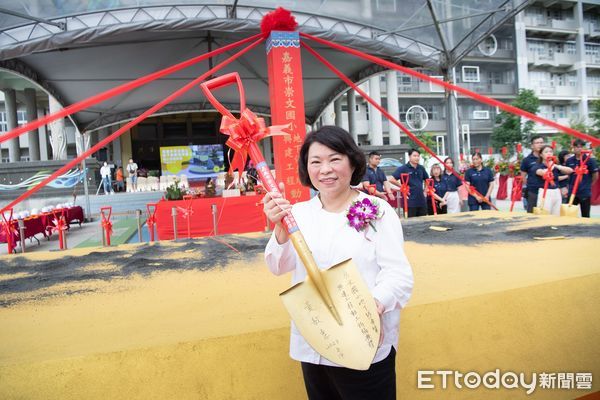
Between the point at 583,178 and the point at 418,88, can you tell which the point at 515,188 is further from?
the point at 418,88

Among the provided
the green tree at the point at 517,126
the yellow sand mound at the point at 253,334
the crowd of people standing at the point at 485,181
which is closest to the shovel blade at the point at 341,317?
the yellow sand mound at the point at 253,334

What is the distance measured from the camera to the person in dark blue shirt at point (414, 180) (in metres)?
5.00

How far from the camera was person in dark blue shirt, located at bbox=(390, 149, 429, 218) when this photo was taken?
5.00 meters

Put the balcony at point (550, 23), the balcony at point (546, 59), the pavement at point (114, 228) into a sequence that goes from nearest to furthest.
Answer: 1. the pavement at point (114, 228)
2. the balcony at point (550, 23)
3. the balcony at point (546, 59)

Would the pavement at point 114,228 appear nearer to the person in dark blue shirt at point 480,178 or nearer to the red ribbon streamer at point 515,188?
the red ribbon streamer at point 515,188

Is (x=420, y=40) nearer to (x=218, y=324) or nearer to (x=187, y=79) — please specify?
(x=187, y=79)

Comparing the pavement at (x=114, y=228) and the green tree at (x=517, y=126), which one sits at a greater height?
the green tree at (x=517, y=126)

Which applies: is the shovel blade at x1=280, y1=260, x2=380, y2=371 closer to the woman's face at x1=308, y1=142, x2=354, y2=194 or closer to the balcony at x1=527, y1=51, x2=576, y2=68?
the woman's face at x1=308, y1=142, x2=354, y2=194

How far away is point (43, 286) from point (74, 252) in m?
1.10

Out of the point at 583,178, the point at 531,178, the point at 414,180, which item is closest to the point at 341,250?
the point at 414,180

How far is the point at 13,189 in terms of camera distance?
980 cm

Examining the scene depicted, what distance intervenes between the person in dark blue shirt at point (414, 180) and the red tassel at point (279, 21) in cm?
208

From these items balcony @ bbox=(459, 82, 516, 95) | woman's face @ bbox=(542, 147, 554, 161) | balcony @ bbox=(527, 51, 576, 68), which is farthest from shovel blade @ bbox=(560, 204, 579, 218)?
balcony @ bbox=(527, 51, 576, 68)

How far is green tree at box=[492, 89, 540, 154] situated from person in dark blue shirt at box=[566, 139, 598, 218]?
1823 centimetres
